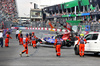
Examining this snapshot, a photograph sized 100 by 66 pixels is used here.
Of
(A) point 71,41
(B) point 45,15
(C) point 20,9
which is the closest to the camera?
(A) point 71,41

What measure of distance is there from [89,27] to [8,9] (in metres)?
53.2

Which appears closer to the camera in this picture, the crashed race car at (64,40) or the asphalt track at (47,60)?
the asphalt track at (47,60)

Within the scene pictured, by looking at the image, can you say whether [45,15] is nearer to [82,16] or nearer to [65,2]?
[65,2]

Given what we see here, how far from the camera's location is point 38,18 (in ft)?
359

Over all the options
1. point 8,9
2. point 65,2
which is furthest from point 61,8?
point 8,9

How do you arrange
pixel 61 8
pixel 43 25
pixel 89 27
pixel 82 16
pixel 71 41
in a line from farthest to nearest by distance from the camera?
pixel 61 8 < pixel 82 16 < pixel 43 25 < pixel 89 27 < pixel 71 41

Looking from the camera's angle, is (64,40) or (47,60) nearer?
(47,60)

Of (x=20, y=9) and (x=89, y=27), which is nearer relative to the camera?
(x=89, y=27)

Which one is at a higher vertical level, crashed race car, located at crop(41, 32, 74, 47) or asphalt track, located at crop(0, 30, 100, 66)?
crashed race car, located at crop(41, 32, 74, 47)

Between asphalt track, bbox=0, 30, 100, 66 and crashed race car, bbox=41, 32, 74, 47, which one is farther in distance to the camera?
crashed race car, bbox=41, 32, 74, 47

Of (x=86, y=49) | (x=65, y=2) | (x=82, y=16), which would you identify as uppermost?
(x=65, y=2)

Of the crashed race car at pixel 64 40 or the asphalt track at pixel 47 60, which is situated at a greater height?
the crashed race car at pixel 64 40

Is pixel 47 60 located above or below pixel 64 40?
below

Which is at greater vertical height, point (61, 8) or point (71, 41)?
point (61, 8)
